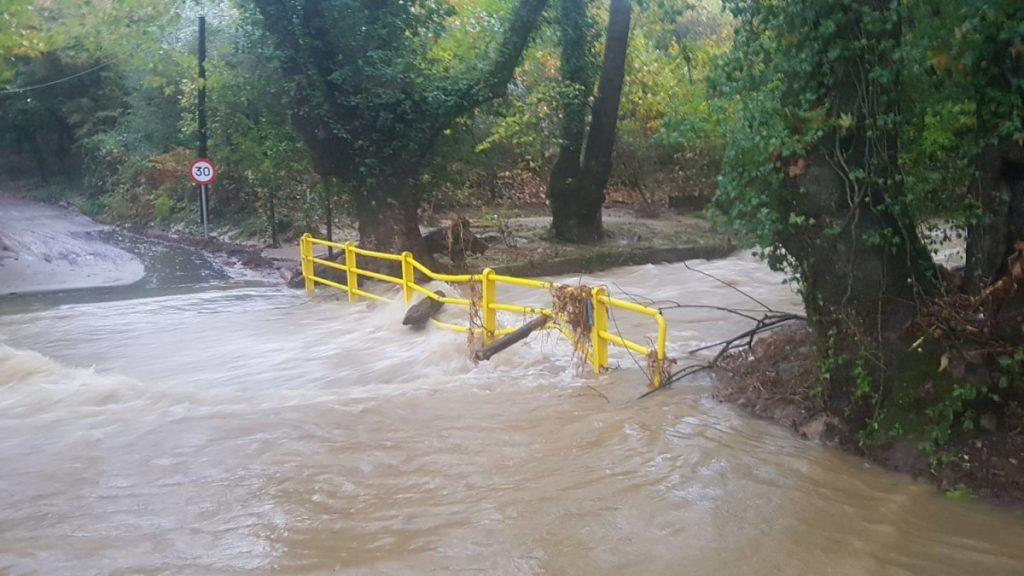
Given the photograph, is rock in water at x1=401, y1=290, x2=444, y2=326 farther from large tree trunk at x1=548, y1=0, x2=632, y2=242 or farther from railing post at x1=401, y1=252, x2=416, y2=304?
large tree trunk at x1=548, y1=0, x2=632, y2=242

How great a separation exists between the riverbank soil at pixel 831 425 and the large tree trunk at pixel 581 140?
10.7 meters

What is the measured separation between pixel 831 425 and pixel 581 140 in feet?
45.7

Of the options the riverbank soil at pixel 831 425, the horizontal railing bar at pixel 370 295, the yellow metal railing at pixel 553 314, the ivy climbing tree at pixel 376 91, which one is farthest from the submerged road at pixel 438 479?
the ivy climbing tree at pixel 376 91

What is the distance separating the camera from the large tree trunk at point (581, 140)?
19.6 meters

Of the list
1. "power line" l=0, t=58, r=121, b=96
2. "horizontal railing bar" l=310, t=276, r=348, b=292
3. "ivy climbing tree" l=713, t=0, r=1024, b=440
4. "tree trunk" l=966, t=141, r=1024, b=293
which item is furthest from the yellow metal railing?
"power line" l=0, t=58, r=121, b=96

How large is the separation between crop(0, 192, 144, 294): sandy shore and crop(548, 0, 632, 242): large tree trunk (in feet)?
30.1

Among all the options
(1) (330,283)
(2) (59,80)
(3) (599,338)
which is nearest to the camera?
(3) (599,338)

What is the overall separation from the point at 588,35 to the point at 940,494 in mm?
15576

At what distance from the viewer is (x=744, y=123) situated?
7.91 meters

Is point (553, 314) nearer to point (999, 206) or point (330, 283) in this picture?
point (999, 206)

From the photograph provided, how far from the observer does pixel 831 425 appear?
7.16 m

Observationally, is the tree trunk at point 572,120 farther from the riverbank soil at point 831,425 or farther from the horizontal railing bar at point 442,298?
the riverbank soil at point 831,425

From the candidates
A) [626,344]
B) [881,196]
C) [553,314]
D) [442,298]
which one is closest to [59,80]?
[442,298]

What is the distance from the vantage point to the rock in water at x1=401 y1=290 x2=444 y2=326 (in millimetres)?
11789
